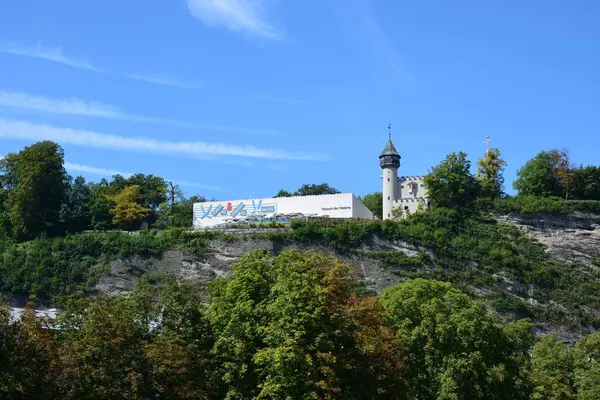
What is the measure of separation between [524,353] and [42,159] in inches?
1710

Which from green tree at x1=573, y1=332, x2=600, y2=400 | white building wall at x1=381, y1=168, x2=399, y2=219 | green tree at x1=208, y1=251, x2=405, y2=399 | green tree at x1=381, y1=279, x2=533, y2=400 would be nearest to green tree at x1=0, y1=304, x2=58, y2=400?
green tree at x1=208, y1=251, x2=405, y2=399

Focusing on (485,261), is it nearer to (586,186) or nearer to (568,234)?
(568,234)

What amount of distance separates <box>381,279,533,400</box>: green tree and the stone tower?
32.0 meters

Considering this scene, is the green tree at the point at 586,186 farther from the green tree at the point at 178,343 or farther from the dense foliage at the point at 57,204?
the green tree at the point at 178,343

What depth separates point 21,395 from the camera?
1016 inches

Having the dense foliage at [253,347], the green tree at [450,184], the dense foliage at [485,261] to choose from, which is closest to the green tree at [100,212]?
the dense foliage at [485,261]

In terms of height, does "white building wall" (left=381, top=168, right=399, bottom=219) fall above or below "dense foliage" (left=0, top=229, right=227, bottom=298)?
above

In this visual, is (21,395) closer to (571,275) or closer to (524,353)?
(524,353)

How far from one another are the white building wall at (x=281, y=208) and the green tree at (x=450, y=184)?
6.74 metres

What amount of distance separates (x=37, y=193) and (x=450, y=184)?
3456 cm

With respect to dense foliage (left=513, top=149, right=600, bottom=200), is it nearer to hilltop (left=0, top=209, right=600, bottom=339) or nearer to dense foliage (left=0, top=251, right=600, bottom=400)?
hilltop (left=0, top=209, right=600, bottom=339)

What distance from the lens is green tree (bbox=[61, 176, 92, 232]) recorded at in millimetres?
67062

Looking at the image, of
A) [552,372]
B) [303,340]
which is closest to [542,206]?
[552,372]

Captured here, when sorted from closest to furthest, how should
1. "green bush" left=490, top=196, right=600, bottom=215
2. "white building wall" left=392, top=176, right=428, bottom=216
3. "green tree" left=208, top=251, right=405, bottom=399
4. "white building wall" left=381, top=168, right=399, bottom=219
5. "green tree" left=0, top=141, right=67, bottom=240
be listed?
"green tree" left=208, top=251, right=405, bottom=399, "green bush" left=490, top=196, right=600, bottom=215, "green tree" left=0, top=141, right=67, bottom=240, "white building wall" left=392, top=176, right=428, bottom=216, "white building wall" left=381, top=168, right=399, bottom=219
